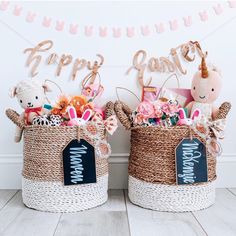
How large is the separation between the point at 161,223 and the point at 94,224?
0.21 metres

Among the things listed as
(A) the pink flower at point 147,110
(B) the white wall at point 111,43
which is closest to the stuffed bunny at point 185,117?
(A) the pink flower at point 147,110

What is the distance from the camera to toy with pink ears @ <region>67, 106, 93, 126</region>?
1293mm

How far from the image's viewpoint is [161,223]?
115cm

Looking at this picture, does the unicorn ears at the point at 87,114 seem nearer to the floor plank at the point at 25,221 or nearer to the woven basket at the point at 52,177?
the woven basket at the point at 52,177

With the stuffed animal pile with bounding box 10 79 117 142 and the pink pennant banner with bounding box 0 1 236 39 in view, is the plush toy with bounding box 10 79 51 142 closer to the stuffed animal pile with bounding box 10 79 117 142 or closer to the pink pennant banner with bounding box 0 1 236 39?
the stuffed animal pile with bounding box 10 79 117 142

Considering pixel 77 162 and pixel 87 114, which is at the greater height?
pixel 87 114

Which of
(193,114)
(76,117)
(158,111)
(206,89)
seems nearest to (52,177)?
(76,117)

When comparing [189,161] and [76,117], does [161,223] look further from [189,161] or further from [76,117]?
[76,117]

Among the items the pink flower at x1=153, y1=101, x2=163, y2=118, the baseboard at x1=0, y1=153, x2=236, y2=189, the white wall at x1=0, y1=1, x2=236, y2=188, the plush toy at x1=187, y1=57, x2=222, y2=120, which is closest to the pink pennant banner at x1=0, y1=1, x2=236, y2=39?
the white wall at x1=0, y1=1, x2=236, y2=188

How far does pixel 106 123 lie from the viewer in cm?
135

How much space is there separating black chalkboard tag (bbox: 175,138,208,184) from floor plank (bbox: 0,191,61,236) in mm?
443

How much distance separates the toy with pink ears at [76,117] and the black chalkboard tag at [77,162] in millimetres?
64

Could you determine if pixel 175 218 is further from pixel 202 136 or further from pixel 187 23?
pixel 187 23

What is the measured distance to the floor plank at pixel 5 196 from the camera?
1.39 meters
